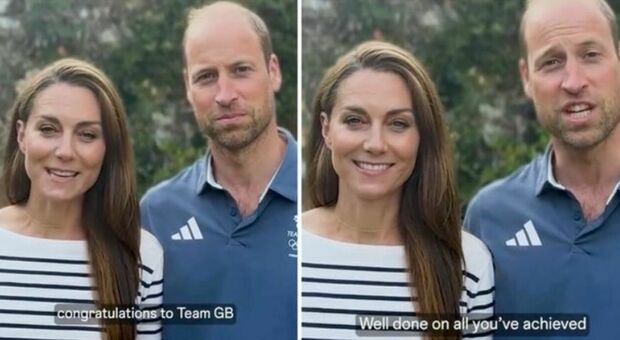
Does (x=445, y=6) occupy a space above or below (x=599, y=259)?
above

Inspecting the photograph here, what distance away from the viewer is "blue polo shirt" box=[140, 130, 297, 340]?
145 inches

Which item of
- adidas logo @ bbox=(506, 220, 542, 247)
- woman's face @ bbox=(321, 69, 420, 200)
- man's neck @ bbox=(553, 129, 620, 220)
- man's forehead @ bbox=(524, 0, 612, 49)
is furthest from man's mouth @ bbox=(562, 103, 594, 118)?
woman's face @ bbox=(321, 69, 420, 200)

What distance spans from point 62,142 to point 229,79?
62 centimetres

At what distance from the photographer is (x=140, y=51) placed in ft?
12.2

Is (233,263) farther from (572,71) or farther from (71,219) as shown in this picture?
(572,71)

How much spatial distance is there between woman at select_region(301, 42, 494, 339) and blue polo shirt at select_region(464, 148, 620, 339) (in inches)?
2.8

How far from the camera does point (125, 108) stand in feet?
12.2

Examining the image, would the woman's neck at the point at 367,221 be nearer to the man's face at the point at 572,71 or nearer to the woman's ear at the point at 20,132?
the man's face at the point at 572,71

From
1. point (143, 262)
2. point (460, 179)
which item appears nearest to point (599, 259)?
point (460, 179)

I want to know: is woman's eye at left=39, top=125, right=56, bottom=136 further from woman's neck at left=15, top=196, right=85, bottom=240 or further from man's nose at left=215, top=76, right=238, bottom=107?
man's nose at left=215, top=76, right=238, bottom=107

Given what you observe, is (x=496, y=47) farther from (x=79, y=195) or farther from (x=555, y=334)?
(x=79, y=195)

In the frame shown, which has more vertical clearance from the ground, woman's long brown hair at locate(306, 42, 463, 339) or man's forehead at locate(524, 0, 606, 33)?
man's forehead at locate(524, 0, 606, 33)

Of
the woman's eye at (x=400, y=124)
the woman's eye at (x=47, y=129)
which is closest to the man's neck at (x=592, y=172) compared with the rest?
the woman's eye at (x=400, y=124)

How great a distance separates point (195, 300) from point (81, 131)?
28.0 inches
